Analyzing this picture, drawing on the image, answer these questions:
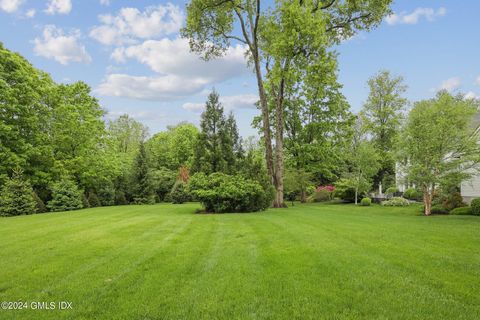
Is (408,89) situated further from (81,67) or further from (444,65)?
(81,67)

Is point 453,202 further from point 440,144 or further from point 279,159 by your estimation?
point 279,159

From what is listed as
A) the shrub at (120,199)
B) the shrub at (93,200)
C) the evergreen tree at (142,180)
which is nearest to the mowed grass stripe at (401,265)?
the shrub at (93,200)

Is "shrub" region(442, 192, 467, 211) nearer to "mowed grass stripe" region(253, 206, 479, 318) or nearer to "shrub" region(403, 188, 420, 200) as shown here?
"shrub" region(403, 188, 420, 200)

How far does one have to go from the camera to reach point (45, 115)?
20344mm

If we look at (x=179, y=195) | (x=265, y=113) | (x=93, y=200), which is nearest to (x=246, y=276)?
(x=265, y=113)

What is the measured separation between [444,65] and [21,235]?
56.8ft

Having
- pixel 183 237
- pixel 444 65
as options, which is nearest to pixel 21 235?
pixel 183 237

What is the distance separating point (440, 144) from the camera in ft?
43.9

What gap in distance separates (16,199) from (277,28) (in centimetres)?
1792

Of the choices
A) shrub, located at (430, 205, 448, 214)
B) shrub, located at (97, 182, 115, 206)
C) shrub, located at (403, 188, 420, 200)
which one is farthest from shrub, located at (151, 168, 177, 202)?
shrub, located at (430, 205, 448, 214)

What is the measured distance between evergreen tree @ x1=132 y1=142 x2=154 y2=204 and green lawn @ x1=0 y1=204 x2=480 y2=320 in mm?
18126

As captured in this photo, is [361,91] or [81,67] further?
[361,91]

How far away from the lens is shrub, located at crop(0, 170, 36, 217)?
50.5 feet

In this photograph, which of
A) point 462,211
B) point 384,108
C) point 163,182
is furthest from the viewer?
point 384,108
